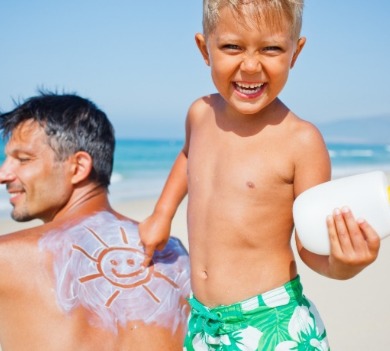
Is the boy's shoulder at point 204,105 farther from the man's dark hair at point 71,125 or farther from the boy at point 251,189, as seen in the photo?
the man's dark hair at point 71,125

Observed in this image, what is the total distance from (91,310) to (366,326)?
12.1 ft

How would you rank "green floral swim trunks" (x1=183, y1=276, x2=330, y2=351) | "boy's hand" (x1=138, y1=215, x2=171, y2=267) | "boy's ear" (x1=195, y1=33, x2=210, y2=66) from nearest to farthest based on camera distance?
"green floral swim trunks" (x1=183, y1=276, x2=330, y2=351) → "boy's ear" (x1=195, y1=33, x2=210, y2=66) → "boy's hand" (x1=138, y1=215, x2=171, y2=267)

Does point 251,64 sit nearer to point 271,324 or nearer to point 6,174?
point 271,324

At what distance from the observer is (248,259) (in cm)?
278

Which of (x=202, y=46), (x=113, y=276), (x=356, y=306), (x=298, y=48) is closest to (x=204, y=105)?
(x=202, y=46)

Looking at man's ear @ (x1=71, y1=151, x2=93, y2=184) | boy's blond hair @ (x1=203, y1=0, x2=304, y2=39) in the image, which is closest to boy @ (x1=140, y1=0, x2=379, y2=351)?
boy's blond hair @ (x1=203, y1=0, x2=304, y2=39)

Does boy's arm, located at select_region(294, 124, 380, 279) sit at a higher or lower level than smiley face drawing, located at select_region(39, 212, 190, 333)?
higher

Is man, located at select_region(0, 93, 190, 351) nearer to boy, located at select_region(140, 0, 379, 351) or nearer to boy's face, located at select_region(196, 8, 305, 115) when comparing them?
boy, located at select_region(140, 0, 379, 351)

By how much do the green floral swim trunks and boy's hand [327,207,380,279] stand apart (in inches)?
20.5

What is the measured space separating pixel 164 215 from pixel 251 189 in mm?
713

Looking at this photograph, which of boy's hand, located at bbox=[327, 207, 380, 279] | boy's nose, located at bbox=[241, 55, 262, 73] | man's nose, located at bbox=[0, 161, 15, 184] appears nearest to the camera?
boy's hand, located at bbox=[327, 207, 380, 279]

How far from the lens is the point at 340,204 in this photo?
2.28 metres

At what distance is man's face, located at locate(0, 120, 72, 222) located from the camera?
3475mm

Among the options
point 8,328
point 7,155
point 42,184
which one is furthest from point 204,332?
point 7,155
